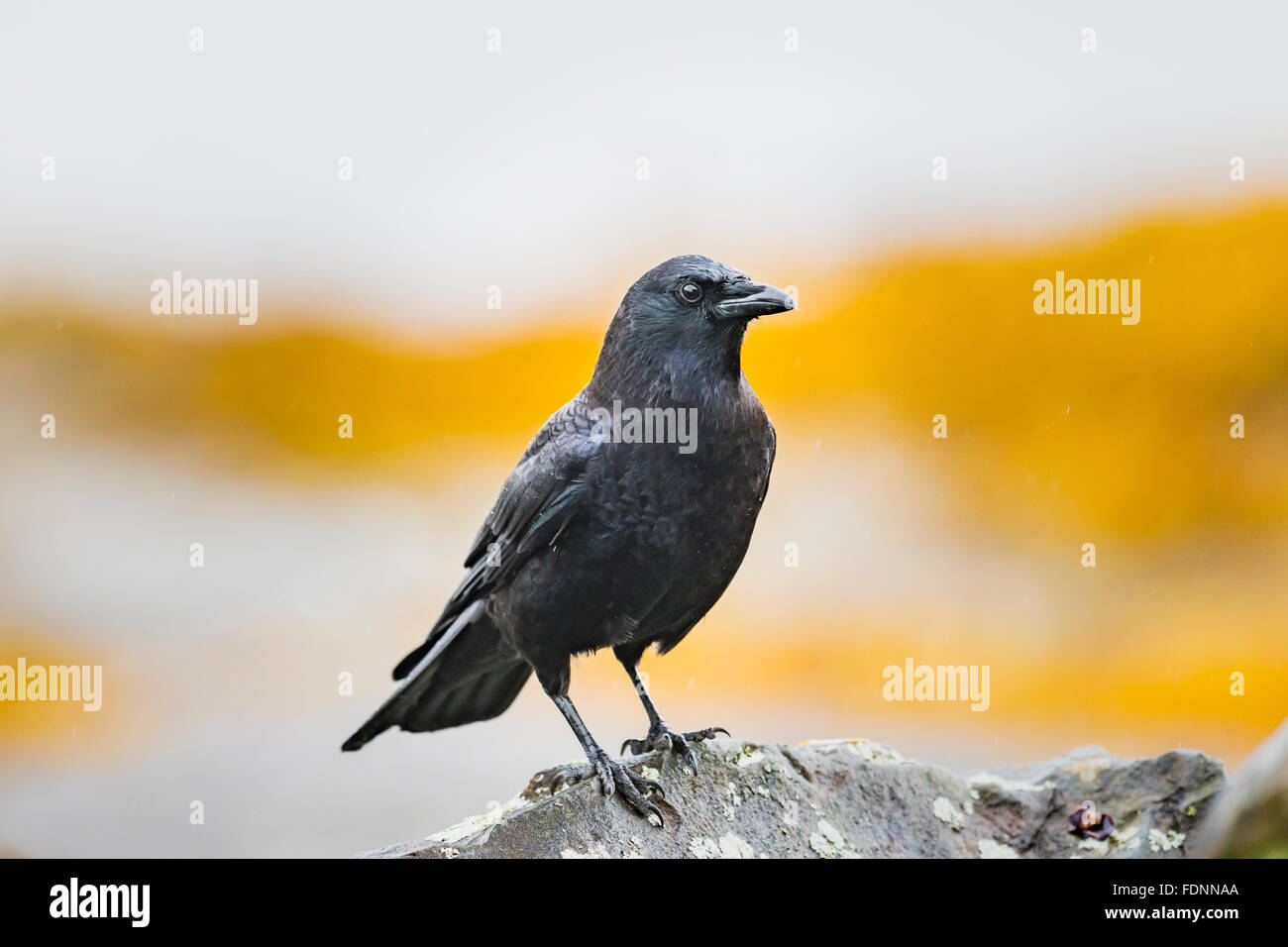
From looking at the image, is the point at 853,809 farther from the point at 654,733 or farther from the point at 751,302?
the point at 751,302

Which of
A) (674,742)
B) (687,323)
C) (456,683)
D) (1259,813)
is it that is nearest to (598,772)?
(674,742)

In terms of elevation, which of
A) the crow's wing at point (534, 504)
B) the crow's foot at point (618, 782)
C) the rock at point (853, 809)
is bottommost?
the rock at point (853, 809)

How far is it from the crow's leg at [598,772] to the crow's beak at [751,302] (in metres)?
1.51

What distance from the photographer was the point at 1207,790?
446 cm

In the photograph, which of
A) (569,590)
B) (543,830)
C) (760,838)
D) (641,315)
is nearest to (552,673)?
(569,590)

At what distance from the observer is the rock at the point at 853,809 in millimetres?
4199

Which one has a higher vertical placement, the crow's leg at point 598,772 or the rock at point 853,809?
the crow's leg at point 598,772

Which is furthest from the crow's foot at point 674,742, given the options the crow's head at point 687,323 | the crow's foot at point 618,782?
the crow's head at point 687,323

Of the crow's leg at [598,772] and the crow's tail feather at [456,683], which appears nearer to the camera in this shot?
the crow's leg at [598,772]

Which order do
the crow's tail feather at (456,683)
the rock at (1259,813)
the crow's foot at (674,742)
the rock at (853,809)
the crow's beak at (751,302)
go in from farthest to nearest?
the crow's tail feather at (456,683), the crow's foot at (674,742), the crow's beak at (751,302), the rock at (853,809), the rock at (1259,813)

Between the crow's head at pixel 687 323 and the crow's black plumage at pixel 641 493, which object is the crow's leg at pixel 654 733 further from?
the crow's head at pixel 687 323
